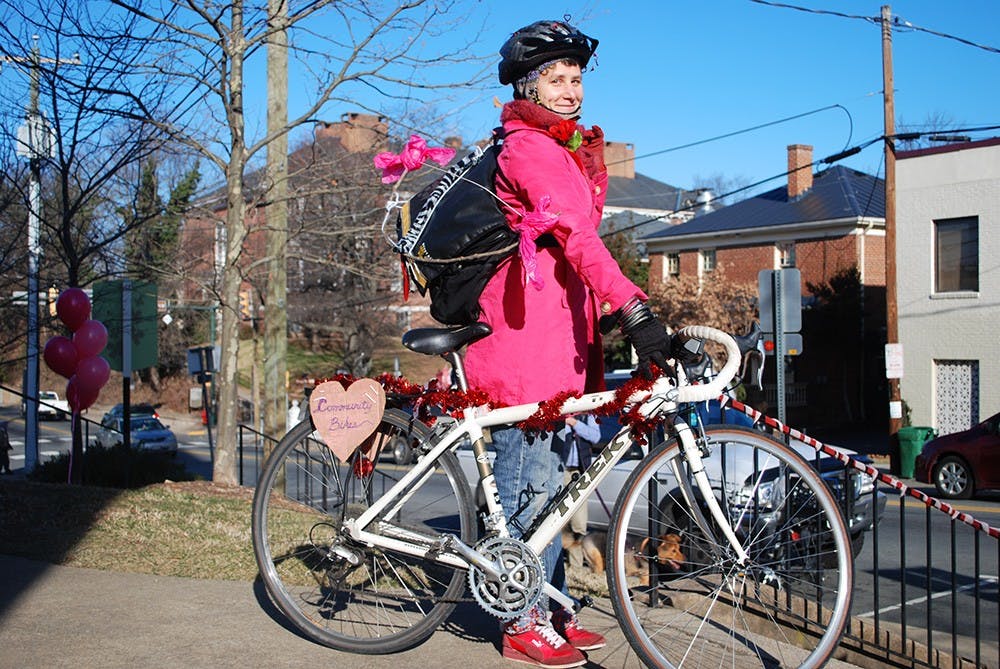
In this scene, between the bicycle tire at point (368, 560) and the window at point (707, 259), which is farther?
the window at point (707, 259)

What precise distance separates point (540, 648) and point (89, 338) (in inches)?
415

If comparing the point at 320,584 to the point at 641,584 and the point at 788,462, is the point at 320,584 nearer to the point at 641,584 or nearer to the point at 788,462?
the point at 641,584

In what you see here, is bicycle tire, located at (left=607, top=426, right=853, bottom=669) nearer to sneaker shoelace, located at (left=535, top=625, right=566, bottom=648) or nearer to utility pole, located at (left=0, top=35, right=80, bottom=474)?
sneaker shoelace, located at (left=535, top=625, right=566, bottom=648)

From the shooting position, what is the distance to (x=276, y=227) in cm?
1139

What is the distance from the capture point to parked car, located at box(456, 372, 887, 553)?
3630mm

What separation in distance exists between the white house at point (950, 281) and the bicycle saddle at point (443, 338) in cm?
2449

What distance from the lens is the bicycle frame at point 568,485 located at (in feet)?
10.4

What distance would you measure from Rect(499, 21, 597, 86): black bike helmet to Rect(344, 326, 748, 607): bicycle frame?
1091 mm

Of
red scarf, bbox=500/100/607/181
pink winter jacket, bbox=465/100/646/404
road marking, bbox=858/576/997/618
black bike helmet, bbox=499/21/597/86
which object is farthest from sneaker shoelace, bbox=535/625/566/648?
road marking, bbox=858/576/997/618

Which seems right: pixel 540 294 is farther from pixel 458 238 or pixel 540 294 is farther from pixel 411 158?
pixel 411 158

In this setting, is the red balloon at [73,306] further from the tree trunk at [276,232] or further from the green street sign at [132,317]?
the tree trunk at [276,232]

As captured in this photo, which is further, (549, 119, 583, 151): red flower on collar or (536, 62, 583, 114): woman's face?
(536, 62, 583, 114): woman's face

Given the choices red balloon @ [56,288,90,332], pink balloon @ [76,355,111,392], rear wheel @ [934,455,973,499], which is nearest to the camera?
red balloon @ [56,288,90,332]

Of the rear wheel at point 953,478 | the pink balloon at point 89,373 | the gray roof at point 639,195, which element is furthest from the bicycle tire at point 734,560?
the gray roof at point 639,195
